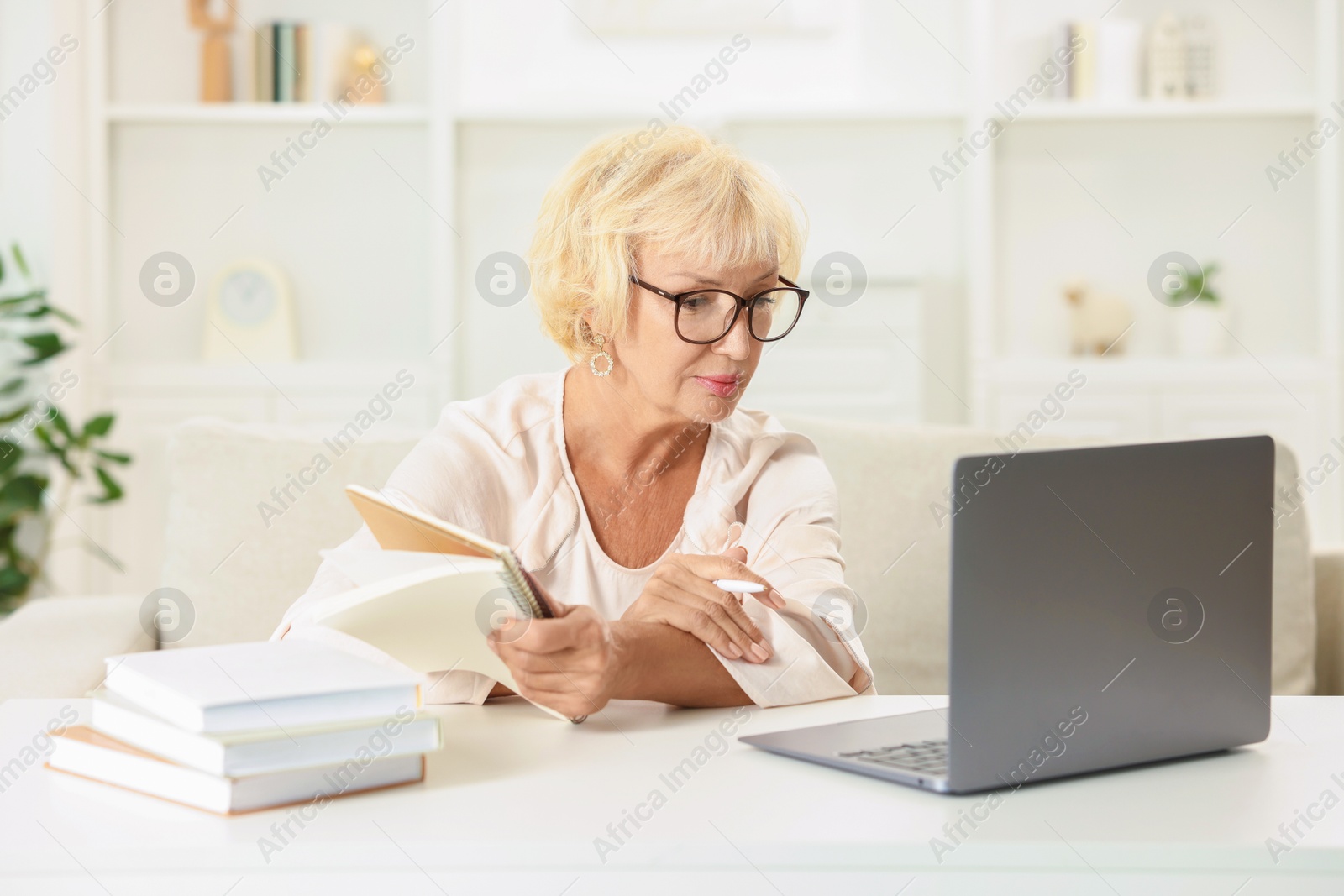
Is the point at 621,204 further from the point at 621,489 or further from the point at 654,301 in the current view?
the point at 621,489

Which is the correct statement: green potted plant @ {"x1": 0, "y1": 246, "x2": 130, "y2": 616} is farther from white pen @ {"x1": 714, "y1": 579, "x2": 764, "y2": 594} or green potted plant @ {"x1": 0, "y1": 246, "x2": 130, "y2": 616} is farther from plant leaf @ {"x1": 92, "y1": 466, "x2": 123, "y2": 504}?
white pen @ {"x1": 714, "y1": 579, "x2": 764, "y2": 594}

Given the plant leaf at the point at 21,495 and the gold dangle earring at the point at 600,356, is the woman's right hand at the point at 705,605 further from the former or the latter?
the plant leaf at the point at 21,495

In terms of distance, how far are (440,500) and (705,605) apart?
365 mm

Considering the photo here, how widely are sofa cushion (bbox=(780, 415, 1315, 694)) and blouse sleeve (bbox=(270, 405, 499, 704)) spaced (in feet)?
2.21

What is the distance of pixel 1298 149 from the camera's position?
12.3ft

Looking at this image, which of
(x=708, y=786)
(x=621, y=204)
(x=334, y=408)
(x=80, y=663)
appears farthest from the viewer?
(x=334, y=408)

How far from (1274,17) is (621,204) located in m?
3.22

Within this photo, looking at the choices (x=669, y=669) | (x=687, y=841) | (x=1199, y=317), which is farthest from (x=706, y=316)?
(x=1199, y=317)

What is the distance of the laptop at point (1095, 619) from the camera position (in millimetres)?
790

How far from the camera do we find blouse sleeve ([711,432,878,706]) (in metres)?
1.13

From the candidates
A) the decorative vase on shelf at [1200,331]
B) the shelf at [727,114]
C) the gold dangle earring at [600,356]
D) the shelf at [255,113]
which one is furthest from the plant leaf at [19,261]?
the decorative vase on shelf at [1200,331]

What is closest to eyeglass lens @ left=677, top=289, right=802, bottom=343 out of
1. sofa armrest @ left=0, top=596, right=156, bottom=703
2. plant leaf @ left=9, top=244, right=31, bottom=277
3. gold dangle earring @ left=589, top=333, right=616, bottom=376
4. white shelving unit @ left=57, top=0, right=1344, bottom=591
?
gold dangle earring @ left=589, top=333, right=616, bottom=376

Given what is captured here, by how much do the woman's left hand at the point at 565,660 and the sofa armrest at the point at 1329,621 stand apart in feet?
4.76

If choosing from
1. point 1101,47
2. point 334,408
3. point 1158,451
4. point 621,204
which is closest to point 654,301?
point 621,204
